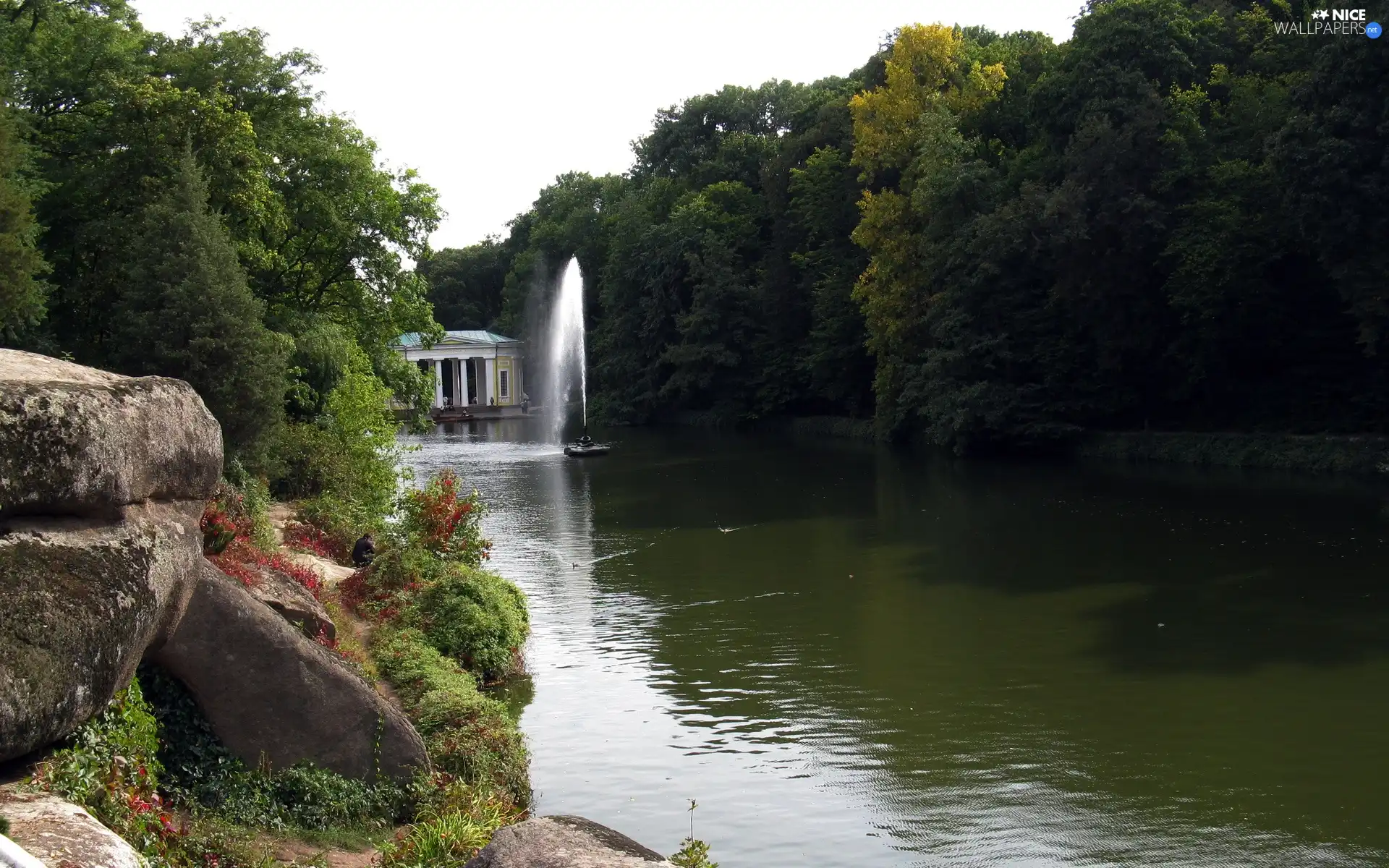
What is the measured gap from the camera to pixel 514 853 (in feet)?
22.0

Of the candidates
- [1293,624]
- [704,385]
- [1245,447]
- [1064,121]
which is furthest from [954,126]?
[1293,624]

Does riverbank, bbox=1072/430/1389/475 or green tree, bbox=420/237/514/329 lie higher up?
green tree, bbox=420/237/514/329

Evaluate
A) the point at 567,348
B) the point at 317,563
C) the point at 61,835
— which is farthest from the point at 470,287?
the point at 61,835

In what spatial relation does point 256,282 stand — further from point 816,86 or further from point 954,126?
point 816,86

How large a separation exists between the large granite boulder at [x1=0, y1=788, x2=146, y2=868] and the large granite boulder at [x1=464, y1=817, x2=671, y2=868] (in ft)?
6.67

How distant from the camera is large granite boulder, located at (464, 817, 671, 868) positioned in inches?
258

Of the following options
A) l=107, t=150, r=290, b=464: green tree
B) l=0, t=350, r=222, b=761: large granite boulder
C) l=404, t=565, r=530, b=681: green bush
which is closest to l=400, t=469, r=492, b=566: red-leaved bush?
l=404, t=565, r=530, b=681: green bush

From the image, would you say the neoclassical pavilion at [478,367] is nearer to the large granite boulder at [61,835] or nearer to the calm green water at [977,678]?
the calm green water at [977,678]

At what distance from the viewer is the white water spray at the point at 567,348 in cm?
8438

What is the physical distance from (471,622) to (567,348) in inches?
2936

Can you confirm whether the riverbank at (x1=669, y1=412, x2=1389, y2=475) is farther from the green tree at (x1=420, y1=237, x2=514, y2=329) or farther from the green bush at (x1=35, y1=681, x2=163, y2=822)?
the green tree at (x1=420, y1=237, x2=514, y2=329)

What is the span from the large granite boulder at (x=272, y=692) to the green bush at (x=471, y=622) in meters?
5.49

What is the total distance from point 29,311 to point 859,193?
43.4 metres

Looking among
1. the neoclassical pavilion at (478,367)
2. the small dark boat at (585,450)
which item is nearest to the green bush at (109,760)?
the small dark boat at (585,450)
